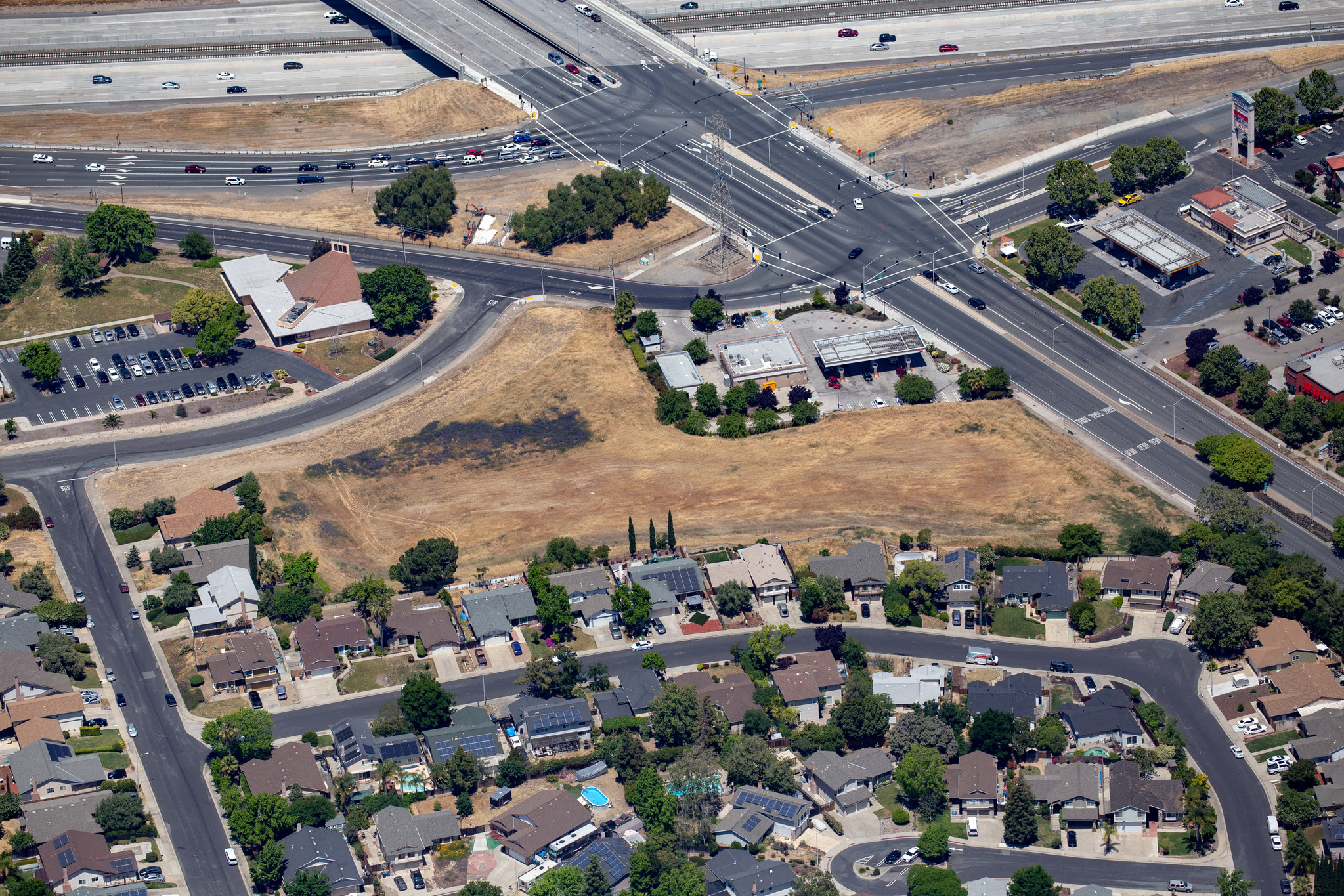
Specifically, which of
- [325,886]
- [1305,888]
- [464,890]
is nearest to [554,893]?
[464,890]

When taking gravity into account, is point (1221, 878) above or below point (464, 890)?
below

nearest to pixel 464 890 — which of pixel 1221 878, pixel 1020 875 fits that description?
pixel 1020 875

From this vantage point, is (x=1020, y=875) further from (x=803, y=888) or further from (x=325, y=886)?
(x=325, y=886)

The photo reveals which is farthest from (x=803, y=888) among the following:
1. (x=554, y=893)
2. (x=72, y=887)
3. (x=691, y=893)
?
(x=72, y=887)

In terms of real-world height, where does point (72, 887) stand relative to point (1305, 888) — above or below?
above

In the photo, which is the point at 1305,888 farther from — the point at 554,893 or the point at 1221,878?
the point at 554,893
